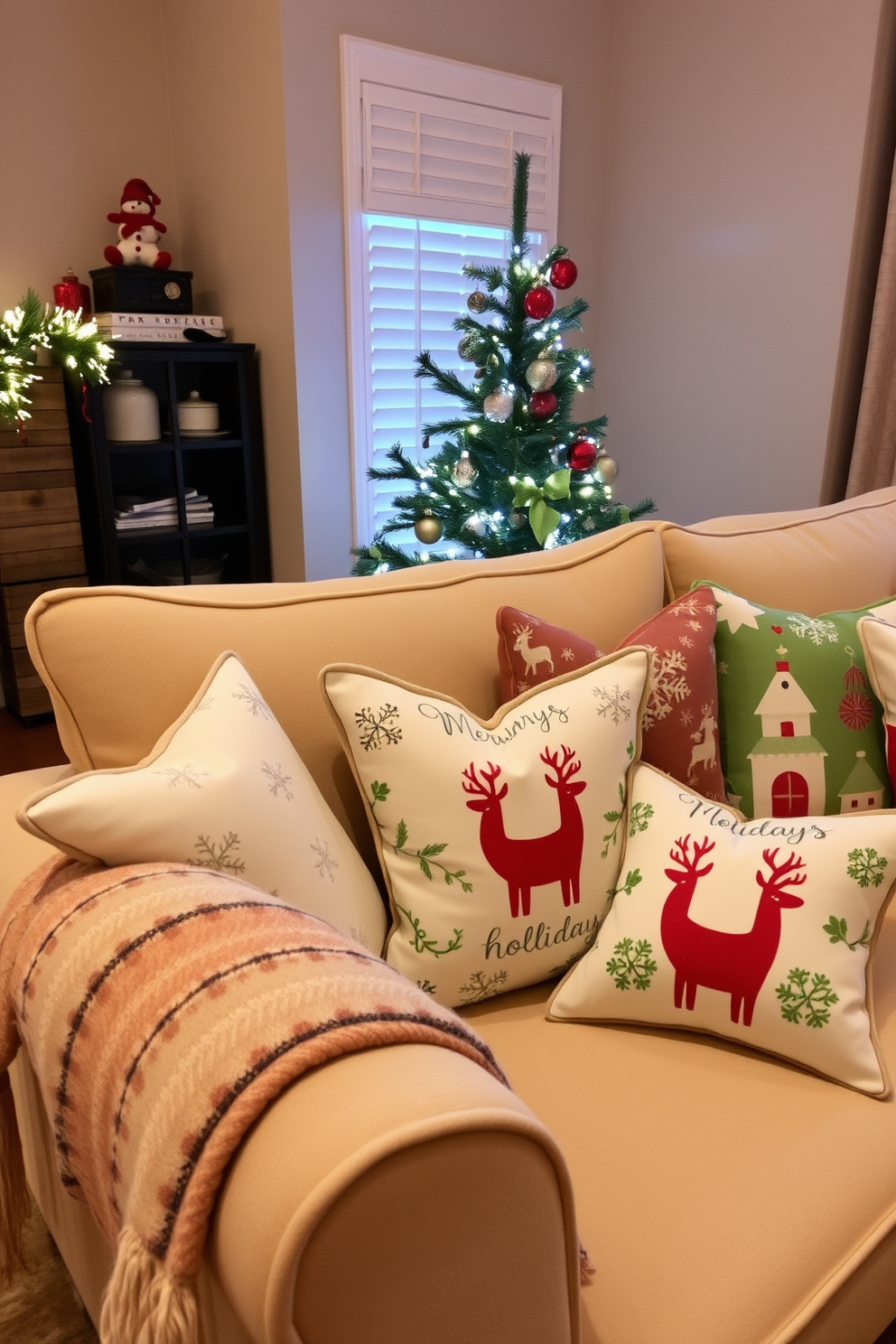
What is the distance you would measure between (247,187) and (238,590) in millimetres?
2259

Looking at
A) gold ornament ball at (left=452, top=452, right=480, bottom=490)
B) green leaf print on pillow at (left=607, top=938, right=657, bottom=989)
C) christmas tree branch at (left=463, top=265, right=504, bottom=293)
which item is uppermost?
christmas tree branch at (left=463, top=265, right=504, bottom=293)

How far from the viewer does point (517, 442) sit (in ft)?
7.56

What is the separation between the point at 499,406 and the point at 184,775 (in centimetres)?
163

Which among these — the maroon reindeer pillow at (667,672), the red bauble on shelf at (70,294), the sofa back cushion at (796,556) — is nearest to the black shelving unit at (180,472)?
the red bauble on shelf at (70,294)

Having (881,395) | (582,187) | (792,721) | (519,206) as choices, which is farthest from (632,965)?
(582,187)

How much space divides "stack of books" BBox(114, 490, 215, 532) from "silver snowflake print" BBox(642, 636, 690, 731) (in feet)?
7.63

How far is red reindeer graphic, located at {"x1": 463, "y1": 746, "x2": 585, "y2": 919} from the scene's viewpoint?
40.2 inches

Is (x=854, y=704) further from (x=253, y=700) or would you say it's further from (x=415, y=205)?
(x=415, y=205)

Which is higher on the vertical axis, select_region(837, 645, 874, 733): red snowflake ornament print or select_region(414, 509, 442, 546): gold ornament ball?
select_region(414, 509, 442, 546): gold ornament ball

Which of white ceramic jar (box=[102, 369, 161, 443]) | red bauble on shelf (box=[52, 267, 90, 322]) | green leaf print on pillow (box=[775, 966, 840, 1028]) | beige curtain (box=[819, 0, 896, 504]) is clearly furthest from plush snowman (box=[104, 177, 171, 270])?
green leaf print on pillow (box=[775, 966, 840, 1028])

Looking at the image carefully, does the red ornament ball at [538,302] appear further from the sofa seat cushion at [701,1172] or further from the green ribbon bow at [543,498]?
the sofa seat cushion at [701,1172]

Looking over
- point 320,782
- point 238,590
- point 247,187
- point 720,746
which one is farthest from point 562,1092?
point 247,187

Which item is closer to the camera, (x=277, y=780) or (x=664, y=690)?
(x=277, y=780)

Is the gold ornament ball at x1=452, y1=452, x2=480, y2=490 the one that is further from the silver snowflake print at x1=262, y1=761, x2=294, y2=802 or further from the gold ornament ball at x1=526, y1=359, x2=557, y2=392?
the silver snowflake print at x1=262, y1=761, x2=294, y2=802
